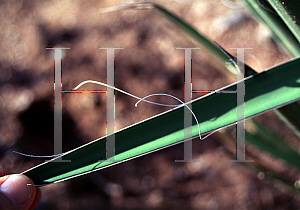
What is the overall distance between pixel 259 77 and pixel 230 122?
0.09 metres

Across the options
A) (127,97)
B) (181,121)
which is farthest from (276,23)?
(127,97)

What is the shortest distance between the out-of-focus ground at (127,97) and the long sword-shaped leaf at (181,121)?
0.36 metres

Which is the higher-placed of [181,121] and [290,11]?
[290,11]

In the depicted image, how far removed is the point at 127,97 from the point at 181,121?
0.42 m

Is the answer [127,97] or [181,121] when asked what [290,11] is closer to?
[181,121]

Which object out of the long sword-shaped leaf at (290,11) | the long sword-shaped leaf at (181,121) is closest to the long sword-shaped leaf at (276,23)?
the long sword-shaped leaf at (290,11)

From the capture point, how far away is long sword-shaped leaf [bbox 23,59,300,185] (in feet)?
1.09

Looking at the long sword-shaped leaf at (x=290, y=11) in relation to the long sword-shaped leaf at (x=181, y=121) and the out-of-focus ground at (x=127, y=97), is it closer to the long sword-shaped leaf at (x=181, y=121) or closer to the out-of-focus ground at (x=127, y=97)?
the long sword-shaped leaf at (x=181, y=121)

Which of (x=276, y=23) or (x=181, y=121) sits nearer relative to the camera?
(x=181, y=121)

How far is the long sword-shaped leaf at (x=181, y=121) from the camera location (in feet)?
1.09

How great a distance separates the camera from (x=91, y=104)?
748 mm

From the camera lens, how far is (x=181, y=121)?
1.16 feet

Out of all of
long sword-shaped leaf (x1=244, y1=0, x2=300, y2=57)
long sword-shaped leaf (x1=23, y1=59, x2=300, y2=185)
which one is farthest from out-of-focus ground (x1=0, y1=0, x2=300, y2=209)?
long sword-shaped leaf (x1=23, y1=59, x2=300, y2=185)

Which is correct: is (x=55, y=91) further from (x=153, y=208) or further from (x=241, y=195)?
(x=241, y=195)
